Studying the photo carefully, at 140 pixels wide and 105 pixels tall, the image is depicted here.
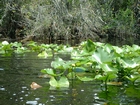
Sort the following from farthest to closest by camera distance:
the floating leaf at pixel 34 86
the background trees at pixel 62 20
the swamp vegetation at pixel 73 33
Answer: the background trees at pixel 62 20 < the swamp vegetation at pixel 73 33 < the floating leaf at pixel 34 86

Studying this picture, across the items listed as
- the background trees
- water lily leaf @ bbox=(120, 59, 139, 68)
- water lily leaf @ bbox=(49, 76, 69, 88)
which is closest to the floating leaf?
water lily leaf @ bbox=(49, 76, 69, 88)

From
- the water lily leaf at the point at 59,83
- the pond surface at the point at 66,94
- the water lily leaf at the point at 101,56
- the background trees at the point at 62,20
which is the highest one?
the background trees at the point at 62,20

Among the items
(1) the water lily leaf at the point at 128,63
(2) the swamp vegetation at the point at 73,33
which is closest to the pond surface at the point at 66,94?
(2) the swamp vegetation at the point at 73,33

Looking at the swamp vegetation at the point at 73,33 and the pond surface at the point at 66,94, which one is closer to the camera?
the pond surface at the point at 66,94

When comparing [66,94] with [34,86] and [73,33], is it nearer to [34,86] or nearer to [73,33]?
[34,86]

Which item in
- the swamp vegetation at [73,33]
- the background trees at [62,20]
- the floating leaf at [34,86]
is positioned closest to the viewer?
the floating leaf at [34,86]

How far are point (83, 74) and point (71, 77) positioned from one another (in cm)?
30

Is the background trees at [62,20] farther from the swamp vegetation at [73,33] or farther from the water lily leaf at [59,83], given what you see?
the water lily leaf at [59,83]

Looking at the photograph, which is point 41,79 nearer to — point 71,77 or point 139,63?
point 71,77

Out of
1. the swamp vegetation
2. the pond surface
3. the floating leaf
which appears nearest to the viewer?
the pond surface

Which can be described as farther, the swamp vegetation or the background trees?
the background trees

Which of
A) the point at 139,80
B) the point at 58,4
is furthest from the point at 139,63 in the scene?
the point at 58,4

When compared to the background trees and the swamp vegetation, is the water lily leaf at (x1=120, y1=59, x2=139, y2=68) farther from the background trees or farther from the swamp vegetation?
the background trees

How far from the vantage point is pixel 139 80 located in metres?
3.59
